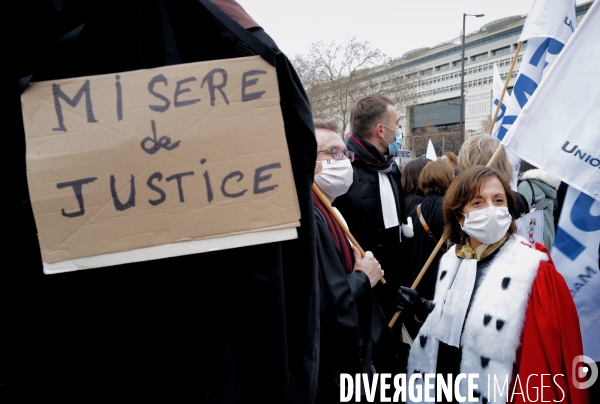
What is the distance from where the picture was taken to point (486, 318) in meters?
2.07

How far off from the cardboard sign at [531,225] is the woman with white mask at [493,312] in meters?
1.09

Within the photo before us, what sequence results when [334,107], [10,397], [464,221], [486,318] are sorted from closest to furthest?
[10,397], [486,318], [464,221], [334,107]

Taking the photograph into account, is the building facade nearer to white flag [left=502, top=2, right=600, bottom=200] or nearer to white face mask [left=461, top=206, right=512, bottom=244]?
white flag [left=502, top=2, right=600, bottom=200]

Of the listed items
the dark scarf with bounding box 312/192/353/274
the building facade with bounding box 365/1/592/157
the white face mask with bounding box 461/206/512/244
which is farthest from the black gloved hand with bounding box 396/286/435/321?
the building facade with bounding box 365/1/592/157

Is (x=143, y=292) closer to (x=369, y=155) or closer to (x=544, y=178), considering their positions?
(x=369, y=155)

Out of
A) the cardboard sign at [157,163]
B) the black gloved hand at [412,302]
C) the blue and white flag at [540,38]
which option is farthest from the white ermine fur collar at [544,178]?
the cardboard sign at [157,163]

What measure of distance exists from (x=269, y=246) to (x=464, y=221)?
5.61 feet

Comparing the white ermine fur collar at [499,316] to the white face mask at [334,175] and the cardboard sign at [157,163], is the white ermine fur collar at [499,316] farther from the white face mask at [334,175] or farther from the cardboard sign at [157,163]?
the cardboard sign at [157,163]

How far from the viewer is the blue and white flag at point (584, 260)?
2564 mm

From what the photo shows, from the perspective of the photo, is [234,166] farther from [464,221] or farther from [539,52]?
[539,52]

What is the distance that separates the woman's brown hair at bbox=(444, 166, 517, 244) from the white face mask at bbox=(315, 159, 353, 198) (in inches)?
25.4

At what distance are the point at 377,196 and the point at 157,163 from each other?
9.99 ft

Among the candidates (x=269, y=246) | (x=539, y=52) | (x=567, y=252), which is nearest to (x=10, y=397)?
(x=269, y=246)

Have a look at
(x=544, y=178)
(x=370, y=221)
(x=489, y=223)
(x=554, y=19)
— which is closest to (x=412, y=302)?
(x=489, y=223)
